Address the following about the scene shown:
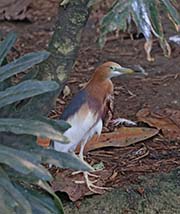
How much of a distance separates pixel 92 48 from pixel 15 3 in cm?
126

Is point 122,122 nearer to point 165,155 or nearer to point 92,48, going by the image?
point 165,155

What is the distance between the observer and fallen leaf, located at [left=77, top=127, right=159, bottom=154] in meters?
3.56

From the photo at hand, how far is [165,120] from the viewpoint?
3.76 metres

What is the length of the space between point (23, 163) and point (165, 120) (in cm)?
147

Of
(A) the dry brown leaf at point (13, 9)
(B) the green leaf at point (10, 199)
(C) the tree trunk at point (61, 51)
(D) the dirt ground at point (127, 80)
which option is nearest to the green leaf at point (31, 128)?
(B) the green leaf at point (10, 199)

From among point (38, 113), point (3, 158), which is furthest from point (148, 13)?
point (38, 113)

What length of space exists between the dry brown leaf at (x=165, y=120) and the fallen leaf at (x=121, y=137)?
6 centimetres

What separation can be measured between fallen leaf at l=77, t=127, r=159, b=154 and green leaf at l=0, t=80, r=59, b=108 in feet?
3.08

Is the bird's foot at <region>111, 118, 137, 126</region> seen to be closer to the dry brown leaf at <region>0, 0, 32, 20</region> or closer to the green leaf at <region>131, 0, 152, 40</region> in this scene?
the green leaf at <region>131, 0, 152, 40</region>

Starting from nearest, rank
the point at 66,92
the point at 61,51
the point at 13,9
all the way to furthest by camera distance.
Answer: the point at 61,51, the point at 66,92, the point at 13,9

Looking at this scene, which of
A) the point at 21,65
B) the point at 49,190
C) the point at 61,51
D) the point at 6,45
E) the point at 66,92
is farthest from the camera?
the point at 66,92

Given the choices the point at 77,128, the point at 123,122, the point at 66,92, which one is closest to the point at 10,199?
the point at 77,128

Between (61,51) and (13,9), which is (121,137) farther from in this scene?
(13,9)

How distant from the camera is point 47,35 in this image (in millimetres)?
5676
